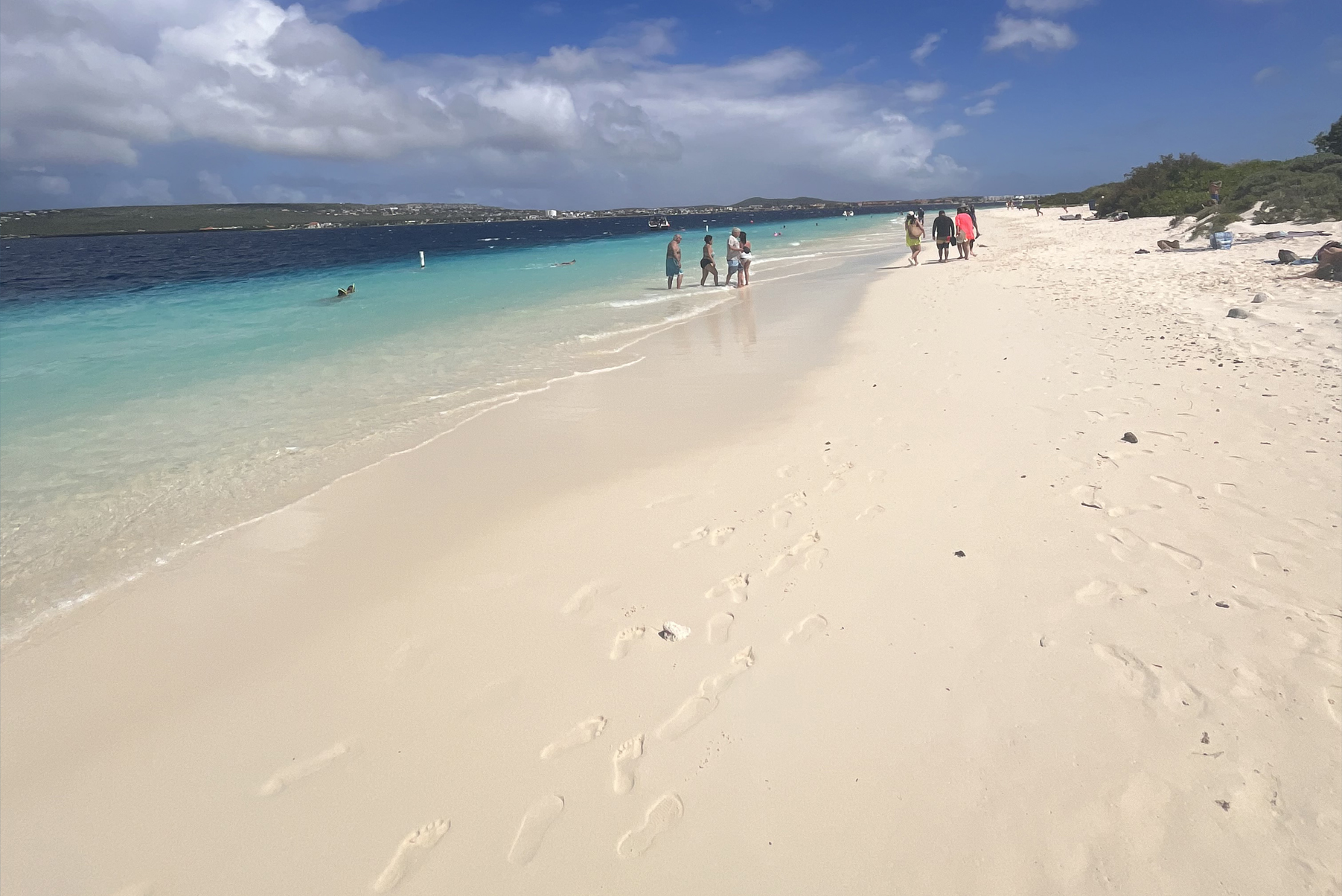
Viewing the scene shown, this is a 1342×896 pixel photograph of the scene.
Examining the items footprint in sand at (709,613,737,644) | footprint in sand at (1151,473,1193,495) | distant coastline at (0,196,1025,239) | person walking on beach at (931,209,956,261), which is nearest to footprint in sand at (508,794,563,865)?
footprint in sand at (709,613,737,644)

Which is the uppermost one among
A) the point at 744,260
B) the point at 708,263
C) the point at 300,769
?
the point at 744,260

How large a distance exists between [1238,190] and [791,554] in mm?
27583

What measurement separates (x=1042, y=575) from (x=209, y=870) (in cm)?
429

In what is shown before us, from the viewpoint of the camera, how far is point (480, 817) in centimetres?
264

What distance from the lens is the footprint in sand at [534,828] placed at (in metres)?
2.48

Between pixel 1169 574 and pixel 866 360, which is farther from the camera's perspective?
pixel 866 360

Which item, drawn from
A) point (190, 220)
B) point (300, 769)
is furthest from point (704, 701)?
point (190, 220)

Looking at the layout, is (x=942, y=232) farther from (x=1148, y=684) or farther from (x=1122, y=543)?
(x=1148, y=684)

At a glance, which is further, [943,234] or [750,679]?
[943,234]

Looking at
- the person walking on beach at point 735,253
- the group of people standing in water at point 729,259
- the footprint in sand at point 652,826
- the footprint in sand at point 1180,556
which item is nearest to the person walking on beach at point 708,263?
the group of people standing in water at point 729,259

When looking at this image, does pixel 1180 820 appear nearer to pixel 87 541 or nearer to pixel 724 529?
pixel 724 529

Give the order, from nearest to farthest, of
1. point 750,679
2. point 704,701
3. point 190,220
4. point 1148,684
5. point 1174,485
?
point 1148,684
point 704,701
point 750,679
point 1174,485
point 190,220

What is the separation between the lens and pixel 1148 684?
294cm

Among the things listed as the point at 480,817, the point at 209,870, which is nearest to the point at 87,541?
the point at 209,870
